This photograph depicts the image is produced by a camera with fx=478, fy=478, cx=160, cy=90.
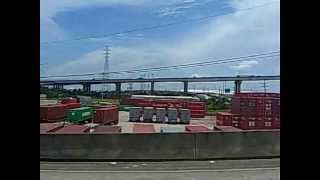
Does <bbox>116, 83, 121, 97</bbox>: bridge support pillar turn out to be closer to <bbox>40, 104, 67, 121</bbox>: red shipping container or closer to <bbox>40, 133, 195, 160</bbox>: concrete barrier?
<bbox>40, 104, 67, 121</bbox>: red shipping container

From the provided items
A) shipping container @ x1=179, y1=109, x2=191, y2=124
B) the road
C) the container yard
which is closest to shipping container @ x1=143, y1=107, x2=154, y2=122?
the container yard

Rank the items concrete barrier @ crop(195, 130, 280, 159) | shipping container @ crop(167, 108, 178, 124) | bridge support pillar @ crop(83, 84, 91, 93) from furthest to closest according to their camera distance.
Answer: bridge support pillar @ crop(83, 84, 91, 93) → shipping container @ crop(167, 108, 178, 124) → concrete barrier @ crop(195, 130, 280, 159)

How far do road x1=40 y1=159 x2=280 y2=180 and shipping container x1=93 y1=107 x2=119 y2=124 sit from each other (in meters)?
13.6

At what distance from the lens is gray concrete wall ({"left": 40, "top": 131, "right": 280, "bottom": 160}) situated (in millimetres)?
16734

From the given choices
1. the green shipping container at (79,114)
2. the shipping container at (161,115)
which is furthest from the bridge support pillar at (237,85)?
the green shipping container at (79,114)

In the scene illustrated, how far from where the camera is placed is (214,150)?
672 inches

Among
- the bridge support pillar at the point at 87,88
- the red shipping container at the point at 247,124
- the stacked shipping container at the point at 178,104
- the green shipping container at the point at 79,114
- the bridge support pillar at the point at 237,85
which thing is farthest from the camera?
the bridge support pillar at the point at 87,88

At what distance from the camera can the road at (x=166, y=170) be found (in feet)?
44.2

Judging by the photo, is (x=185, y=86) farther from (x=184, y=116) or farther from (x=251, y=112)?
(x=251, y=112)

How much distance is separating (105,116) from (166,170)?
15861 mm

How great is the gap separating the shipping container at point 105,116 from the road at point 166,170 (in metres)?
13.6

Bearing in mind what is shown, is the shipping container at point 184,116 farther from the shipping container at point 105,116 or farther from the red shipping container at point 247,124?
the red shipping container at point 247,124
